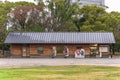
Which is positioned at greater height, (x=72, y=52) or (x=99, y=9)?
(x=99, y=9)

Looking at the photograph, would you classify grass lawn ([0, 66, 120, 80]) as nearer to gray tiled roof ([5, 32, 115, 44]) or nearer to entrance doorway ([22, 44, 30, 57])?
gray tiled roof ([5, 32, 115, 44])

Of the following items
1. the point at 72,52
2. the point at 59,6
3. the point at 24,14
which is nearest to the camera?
the point at 72,52

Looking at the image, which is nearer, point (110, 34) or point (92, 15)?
point (110, 34)

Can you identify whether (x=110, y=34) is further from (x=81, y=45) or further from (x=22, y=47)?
(x=22, y=47)

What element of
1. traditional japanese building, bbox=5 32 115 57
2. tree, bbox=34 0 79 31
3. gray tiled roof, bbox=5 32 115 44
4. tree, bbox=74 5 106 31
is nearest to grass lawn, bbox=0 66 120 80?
traditional japanese building, bbox=5 32 115 57

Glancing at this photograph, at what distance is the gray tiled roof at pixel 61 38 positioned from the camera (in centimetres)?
5603

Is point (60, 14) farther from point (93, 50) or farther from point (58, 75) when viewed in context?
point (58, 75)

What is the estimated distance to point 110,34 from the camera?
57656 millimetres

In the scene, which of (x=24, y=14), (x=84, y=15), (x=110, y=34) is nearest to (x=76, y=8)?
(x=84, y=15)

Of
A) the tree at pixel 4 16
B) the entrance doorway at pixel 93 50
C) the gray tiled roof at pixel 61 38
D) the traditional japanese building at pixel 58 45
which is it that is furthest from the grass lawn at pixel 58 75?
the tree at pixel 4 16

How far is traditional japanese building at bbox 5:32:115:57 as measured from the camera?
183 ft

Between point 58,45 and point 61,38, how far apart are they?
1.15m

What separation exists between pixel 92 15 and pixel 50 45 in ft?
61.2

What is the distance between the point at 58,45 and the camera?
56.7 m
